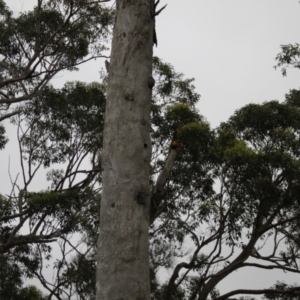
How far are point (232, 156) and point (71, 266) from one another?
3.77 metres

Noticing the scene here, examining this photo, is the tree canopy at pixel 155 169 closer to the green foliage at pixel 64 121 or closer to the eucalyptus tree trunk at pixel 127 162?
the green foliage at pixel 64 121

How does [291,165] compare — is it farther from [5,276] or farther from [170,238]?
[5,276]

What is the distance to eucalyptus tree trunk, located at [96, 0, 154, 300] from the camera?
2.96 meters

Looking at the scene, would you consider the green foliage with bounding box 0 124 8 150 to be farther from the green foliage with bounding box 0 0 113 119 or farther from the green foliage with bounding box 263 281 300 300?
the green foliage with bounding box 263 281 300 300

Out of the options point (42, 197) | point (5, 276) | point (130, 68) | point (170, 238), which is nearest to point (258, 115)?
point (170, 238)

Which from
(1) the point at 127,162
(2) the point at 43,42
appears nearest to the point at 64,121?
(2) the point at 43,42

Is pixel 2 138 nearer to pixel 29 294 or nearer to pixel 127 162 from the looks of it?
pixel 29 294

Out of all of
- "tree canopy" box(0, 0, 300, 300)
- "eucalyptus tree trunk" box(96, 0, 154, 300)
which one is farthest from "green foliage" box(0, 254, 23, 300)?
→ "eucalyptus tree trunk" box(96, 0, 154, 300)

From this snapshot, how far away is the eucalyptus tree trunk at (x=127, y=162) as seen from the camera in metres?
2.96

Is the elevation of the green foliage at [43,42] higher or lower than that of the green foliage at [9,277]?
higher

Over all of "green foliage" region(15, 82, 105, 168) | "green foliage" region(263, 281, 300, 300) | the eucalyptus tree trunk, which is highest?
"green foliage" region(15, 82, 105, 168)

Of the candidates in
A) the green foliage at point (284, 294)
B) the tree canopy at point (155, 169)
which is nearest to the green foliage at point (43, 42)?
the tree canopy at point (155, 169)

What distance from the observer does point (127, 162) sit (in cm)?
317

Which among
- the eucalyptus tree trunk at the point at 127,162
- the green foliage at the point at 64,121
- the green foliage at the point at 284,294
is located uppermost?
the green foliage at the point at 64,121
